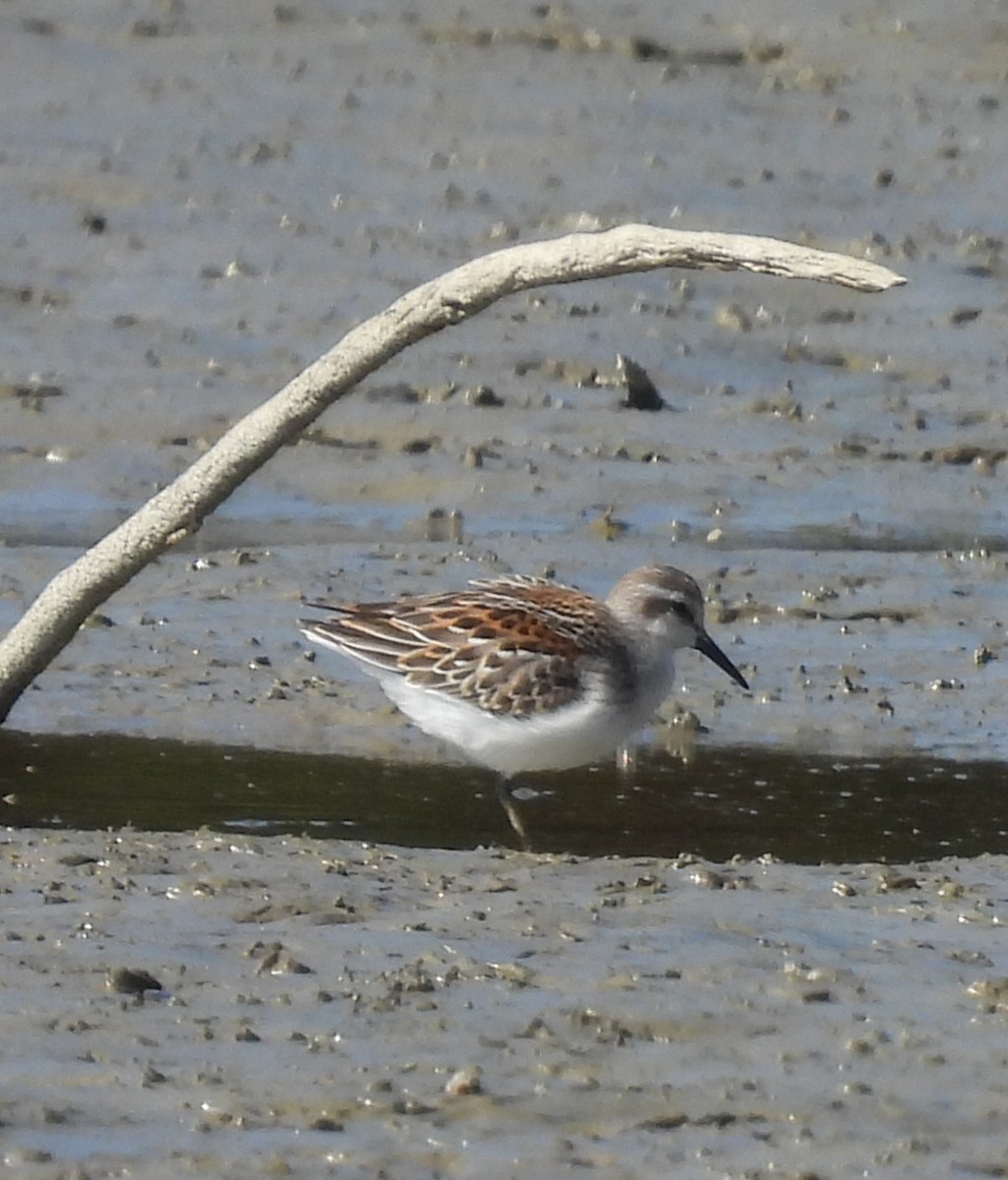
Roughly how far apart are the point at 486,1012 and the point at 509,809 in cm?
209

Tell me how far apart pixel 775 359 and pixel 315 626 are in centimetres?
505

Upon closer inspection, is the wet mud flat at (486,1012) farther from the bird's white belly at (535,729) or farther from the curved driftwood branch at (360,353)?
the curved driftwood branch at (360,353)

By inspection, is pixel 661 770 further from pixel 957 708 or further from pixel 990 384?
pixel 990 384

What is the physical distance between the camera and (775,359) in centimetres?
1348

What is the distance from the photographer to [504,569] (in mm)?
10914

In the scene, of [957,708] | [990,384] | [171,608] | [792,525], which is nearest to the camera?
[957,708]

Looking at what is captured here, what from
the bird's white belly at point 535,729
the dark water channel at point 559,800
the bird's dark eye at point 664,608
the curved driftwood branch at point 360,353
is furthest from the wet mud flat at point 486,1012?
the bird's dark eye at point 664,608

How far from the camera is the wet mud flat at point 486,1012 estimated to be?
5773 millimetres

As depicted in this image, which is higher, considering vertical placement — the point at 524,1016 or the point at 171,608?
the point at 524,1016

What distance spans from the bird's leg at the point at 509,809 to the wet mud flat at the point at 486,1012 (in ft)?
1.59

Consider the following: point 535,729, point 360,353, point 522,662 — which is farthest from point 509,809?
point 360,353

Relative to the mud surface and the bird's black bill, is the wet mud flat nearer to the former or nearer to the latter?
the mud surface

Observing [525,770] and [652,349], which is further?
[652,349]

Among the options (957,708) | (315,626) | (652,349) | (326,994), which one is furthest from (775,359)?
(326,994)
